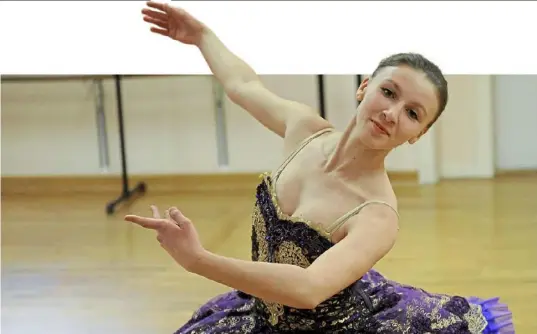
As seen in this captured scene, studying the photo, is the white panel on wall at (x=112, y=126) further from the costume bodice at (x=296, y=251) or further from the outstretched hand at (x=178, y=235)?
the outstretched hand at (x=178, y=235)

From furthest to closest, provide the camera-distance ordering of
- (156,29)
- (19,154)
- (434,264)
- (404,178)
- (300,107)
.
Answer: (19,154)
(404,178)
(434,264)
(156,29)
(300,107)

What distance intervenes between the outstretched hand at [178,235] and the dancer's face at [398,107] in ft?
1.14

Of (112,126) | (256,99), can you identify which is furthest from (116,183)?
(256,99)

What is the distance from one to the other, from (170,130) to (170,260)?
1213 millimetres

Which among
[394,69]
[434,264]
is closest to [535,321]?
[434,264]

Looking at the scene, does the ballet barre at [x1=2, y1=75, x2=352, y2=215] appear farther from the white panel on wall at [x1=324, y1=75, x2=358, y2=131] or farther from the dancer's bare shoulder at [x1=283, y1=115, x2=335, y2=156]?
the dancer's bare shoulder at [x1=283, y1=115, x2=335, y2=156]

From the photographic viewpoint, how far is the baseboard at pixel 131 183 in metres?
3.88

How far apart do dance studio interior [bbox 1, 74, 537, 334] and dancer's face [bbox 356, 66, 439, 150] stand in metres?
1.14

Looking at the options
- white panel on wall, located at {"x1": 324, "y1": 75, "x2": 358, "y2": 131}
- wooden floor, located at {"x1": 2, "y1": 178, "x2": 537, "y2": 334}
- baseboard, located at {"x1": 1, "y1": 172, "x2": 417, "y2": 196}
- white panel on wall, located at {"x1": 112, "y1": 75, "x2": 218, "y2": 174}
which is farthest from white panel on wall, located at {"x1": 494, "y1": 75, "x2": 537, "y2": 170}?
white panel on wall, located at {"x1": 112, "y1": 75, "x2": 218, "y2": 174}

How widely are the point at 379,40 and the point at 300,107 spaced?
1.77 metres

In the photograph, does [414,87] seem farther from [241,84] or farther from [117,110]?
[117,110]

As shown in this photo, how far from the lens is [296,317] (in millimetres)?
1528

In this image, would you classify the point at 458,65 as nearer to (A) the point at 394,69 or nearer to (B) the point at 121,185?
(B) the point at 121,185

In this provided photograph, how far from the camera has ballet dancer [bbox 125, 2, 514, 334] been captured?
129 centimetres
